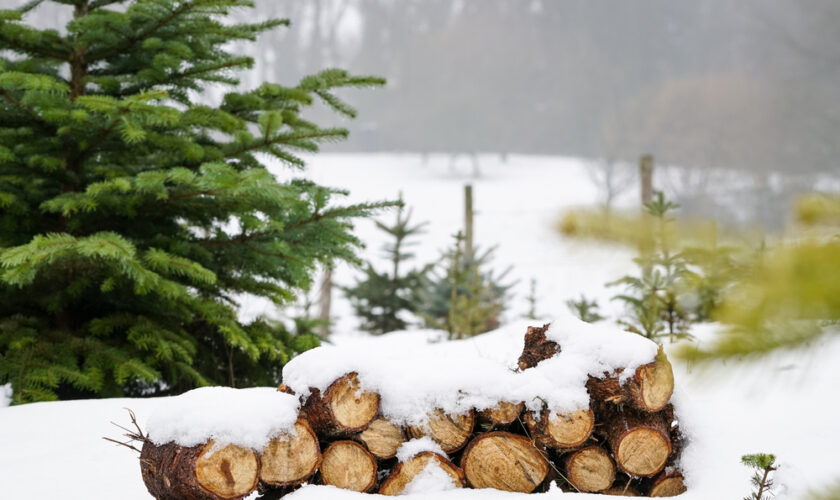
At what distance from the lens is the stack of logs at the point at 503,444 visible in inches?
75.5

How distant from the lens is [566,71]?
36.4m

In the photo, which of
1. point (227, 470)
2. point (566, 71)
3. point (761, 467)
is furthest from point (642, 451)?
point (566, 71)

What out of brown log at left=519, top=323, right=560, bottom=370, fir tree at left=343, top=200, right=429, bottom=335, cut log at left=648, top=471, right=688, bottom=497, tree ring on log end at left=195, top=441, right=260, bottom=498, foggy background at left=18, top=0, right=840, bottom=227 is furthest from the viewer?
foggy background at left=18, top=0, right=840, bottom=227

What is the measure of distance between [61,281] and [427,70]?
34.9 meters

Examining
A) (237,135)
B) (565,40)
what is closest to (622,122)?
(565,40)

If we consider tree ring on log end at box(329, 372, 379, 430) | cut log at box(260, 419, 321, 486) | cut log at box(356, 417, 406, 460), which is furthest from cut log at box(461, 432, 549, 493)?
cut log at box(260, 419, 321, 486)

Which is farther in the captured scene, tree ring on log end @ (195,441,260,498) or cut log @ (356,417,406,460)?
cut log @ (356,417,406,460)

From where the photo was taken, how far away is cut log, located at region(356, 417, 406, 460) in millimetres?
1980

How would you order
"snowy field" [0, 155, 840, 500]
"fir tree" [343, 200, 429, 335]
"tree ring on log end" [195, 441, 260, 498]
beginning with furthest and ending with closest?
"fir tree" [343, 200, 429, 335] → "tree ring on log end" [195, 441, 260, 498] → "snowy field" [0, 155, 840, 500]

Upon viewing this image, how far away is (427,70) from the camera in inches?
1432

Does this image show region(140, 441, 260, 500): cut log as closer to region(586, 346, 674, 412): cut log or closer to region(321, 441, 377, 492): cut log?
region(321, 441, 377, 492): cut log

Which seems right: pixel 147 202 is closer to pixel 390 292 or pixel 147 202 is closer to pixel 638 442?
pixel 638 442

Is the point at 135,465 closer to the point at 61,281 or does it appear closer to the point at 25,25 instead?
the point at 61,281

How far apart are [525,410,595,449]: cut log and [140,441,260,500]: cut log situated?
829mm
